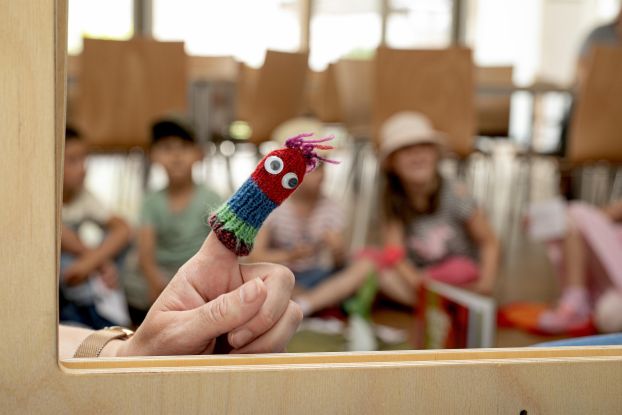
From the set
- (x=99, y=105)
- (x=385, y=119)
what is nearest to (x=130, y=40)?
(x=99, y=105)

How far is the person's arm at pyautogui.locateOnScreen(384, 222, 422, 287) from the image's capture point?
2.49 metres

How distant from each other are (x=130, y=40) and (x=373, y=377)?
9.52 feet

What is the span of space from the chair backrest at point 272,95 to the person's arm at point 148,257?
4.06 feet

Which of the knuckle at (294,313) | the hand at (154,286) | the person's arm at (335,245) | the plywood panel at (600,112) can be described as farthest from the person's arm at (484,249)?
the knuckle at (294,313)

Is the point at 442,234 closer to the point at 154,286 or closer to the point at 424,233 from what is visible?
the point at 424,233

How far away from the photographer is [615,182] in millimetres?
4105

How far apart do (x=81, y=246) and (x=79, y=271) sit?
0.09 meters

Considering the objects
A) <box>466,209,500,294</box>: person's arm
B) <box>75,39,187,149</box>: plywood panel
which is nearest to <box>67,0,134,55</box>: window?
<box>75,39,187,149</box>: plywood panel

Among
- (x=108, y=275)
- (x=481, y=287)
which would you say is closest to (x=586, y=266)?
(x=481, y=287)

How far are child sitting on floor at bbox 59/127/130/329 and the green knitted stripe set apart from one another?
1.59 meters

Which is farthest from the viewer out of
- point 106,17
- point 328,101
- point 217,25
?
point 217,25

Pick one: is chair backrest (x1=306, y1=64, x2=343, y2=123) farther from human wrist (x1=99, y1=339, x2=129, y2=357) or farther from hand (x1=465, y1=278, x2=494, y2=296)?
human wrist (x1=99, y1=339, x2=129, y2=357)

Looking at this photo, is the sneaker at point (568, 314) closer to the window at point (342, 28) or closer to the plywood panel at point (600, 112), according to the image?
the plywood panel at point (600, 112)

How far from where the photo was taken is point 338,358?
527mm
